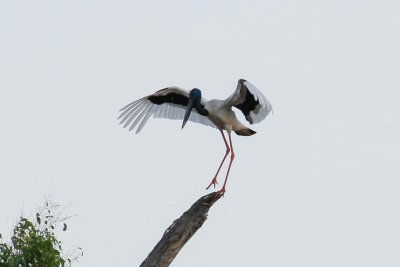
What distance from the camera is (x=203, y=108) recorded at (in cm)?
1284

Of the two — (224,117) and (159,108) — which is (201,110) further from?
(159,108)

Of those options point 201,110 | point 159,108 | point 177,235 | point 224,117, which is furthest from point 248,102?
point 177,235

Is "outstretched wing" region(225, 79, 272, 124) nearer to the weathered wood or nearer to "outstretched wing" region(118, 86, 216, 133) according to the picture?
"outstretched wing" region(118, 86, 216, 133)

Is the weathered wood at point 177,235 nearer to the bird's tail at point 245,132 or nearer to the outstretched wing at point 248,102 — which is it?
the outstretched wing at point 248,102

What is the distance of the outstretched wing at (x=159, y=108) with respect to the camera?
1351 cm

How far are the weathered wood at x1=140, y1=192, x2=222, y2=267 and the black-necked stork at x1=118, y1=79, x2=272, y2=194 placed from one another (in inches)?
35.7

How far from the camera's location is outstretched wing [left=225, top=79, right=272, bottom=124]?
38.5 ft

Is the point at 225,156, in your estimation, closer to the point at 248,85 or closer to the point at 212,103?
the point at 212,103

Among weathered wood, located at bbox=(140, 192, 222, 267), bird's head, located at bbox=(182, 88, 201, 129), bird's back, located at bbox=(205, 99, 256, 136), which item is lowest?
weathered wood, located at bbox=(140, 192, 222, 267)

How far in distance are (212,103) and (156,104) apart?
1.25 m

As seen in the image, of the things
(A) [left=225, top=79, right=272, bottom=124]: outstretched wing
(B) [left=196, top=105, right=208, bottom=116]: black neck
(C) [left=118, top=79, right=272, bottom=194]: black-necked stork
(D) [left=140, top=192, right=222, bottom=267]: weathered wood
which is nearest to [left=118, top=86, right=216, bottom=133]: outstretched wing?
(C) [left=118, top=79, right=272, bottom=194]: black-necked stork

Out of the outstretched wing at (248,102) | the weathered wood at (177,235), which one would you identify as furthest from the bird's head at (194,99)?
the weathered wood at (177,235)

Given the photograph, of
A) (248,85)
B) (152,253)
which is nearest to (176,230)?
(152,253)

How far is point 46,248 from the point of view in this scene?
34.9ft
